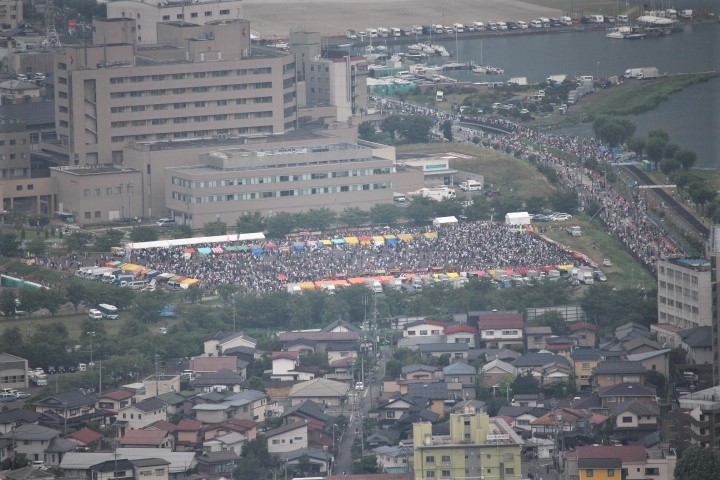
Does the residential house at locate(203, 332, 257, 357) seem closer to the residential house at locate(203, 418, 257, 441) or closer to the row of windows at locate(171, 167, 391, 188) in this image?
the residential house at locate(203, 418, 257, 441)

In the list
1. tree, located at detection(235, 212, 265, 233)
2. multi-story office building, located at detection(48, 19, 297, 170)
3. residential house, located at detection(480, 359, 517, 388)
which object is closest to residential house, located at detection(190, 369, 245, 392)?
residential house, located at detection(480, 359, 517, 388)

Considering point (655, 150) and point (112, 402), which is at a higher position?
point (655, 150)

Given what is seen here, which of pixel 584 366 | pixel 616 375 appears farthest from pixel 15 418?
pixel 616 375

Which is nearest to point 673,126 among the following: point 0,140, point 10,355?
point 0,140

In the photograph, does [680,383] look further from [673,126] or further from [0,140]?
[673,126]

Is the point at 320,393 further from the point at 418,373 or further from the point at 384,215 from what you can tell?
the point at 384,215
